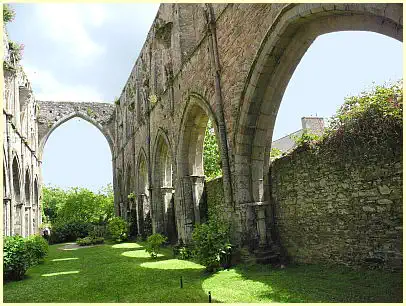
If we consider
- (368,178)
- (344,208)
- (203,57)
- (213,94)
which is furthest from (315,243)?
(203,57)

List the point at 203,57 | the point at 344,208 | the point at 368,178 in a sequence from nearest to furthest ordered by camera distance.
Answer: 1. the point at 368,178
2. the point at 344,208
3. the point at 203,57

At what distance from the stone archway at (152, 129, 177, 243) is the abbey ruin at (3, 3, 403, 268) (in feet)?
0.14

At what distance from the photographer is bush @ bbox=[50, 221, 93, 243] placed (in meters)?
24.5

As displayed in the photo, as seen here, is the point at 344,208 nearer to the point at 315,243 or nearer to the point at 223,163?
the point at 315,243

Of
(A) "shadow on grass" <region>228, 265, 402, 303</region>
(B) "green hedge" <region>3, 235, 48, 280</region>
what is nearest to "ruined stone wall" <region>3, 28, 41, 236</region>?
(B) "green hedge" <region>3, 235, 48, 280</region>

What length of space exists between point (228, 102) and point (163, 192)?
755cm

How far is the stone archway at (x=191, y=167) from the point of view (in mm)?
11711

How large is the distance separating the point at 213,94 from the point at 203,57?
4.25ft

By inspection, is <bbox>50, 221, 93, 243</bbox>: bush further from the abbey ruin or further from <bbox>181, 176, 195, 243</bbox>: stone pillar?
<bbox>181, 176, 195, 243</bbox>: stone pillar

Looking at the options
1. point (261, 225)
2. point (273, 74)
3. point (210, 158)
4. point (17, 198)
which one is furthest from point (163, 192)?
point (273, 74)

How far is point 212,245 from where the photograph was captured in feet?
26.5

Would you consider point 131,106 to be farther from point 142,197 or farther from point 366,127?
point 366,127

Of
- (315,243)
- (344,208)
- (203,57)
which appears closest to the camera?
(344,208)

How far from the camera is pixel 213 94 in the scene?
31.5 ft
